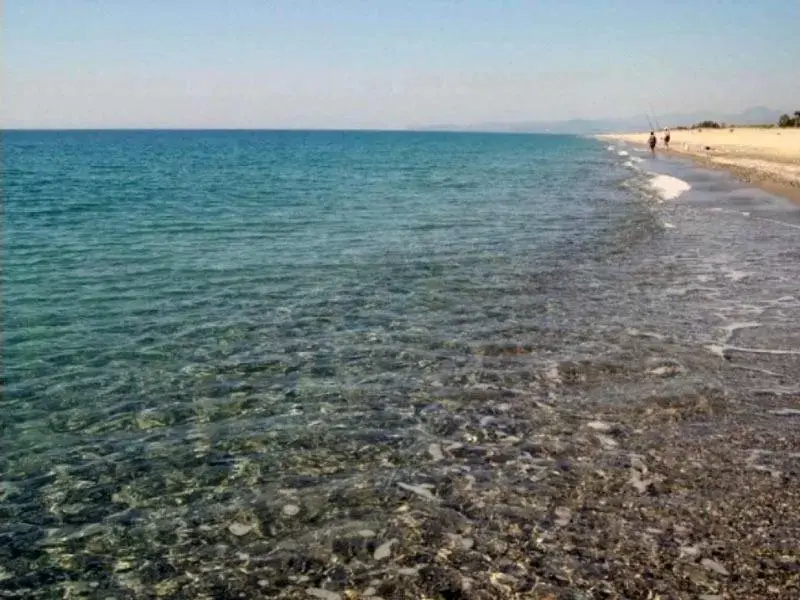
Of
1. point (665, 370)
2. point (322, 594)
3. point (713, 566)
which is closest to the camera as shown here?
point (322, 594)

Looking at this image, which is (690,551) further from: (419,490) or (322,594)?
(322,594)

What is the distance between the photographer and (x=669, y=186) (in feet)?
134

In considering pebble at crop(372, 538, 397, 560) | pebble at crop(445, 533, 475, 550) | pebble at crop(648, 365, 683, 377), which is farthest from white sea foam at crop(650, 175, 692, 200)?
pebble at crop(372, 538, 397, 560)

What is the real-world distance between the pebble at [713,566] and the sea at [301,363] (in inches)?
81.2

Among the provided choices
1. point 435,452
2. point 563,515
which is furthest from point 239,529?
point 563,515

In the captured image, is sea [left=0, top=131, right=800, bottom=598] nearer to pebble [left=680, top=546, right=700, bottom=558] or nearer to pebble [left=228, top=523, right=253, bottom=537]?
pebble [left=228, top=523, right=253, bottom=537]

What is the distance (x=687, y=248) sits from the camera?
20.3 m

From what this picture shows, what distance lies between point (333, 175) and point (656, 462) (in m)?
51.9

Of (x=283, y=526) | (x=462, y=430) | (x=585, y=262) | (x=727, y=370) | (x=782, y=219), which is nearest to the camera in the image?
(x=283, y=526)

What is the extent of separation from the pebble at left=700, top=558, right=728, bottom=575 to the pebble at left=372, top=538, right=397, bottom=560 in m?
2.48

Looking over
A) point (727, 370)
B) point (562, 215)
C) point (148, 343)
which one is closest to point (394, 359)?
point (148, 343)

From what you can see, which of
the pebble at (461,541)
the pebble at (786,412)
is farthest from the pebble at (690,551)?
the pebble at (786,412)

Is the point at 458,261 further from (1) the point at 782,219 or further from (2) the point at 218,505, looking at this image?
(1) the point at 782,219

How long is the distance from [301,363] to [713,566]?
6.42 meters
